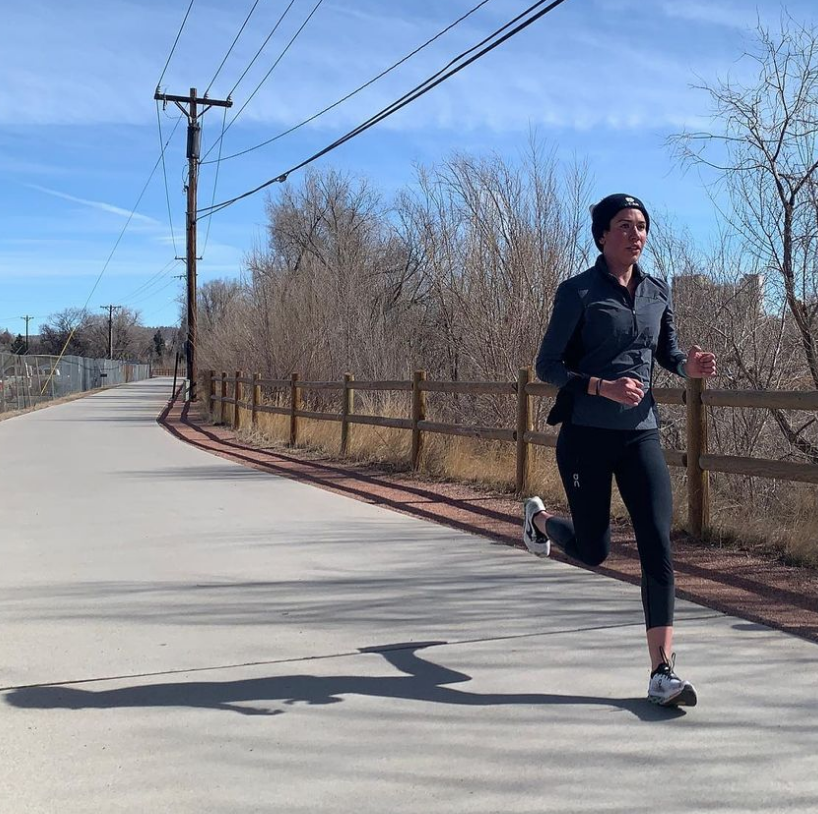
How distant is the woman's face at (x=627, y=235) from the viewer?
3.95 metres

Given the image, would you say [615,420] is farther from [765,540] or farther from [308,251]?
[308,251]

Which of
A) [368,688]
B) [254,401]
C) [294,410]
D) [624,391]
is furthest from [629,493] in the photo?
[254,401]

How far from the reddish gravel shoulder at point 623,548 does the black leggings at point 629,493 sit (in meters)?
1.39

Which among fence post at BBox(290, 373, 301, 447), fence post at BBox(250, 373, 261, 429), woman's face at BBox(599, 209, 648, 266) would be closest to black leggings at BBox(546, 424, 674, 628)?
woman's face at BBox(599, 209, 648, 266)

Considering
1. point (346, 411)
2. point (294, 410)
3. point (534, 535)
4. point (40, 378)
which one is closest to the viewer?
point (534, 535)

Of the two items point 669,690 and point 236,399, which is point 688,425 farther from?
point 236,399

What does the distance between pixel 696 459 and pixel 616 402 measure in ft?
11.4

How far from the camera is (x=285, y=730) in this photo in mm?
3588

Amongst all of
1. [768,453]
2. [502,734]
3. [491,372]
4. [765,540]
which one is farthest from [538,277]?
[502,734]

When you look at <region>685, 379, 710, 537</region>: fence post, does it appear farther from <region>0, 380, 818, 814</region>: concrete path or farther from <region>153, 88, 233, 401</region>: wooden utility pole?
<region>153, 88, 233, 401</region>: wooden utility pole

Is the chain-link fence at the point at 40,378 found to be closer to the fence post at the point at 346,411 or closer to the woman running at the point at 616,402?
the fence post at the point at 346,411

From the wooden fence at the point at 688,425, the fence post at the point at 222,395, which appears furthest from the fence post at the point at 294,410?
the fence post at the point at 222,395

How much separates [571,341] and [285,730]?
196 centimetres

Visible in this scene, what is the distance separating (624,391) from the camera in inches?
143
